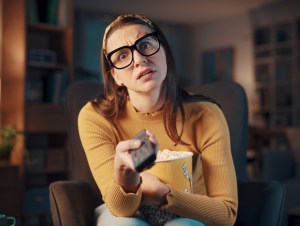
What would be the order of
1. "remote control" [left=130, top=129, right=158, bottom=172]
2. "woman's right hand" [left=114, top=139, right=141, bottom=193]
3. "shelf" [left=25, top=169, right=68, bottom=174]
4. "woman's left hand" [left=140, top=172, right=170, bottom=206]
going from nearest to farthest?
"remote control" [left=130, top=129, right=158, bottom=172] → "woman's right hand" [left=114, top=139, right=141, bottom=193] → "woman's left hand" [left=140, top=172, right=170, bottom=206] → "shelf" [left=25, top=169, right=68, bottom=174]

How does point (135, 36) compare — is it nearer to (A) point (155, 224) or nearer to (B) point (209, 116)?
(B) point (209, 116)

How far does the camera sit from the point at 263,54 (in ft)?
26.2

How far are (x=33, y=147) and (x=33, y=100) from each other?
44cm

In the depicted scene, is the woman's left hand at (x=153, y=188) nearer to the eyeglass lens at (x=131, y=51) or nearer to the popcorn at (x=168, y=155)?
the popcorn at (x=168, y=155)

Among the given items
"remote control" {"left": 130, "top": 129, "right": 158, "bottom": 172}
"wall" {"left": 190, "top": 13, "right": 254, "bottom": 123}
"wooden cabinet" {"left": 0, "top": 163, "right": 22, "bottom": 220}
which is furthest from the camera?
"wall" {"left": 190, "top": 13, "right": 254, "bottom": 123}

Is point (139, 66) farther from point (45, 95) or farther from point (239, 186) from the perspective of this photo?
point (45, 95)

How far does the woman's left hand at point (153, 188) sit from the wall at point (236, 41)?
23.9 ft

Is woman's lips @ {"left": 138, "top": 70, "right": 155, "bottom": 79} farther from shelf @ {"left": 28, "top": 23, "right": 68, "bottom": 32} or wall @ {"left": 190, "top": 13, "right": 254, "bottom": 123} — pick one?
wall @ {"left": 190, "top": 13, "right": 254, "bottom": 123}

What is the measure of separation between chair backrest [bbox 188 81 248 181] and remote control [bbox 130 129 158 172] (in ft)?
3.36

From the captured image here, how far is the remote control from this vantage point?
95 centimetres

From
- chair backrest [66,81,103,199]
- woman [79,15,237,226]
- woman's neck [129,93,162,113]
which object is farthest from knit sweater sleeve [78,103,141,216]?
chair backrest [66,81,103,199]

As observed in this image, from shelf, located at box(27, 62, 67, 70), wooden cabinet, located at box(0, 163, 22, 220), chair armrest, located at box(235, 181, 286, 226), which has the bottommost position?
wooden cabinet, located at box(0, 163, 22, 220)

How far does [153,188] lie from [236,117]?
0.84 metres

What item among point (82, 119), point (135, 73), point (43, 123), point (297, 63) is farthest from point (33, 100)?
point (297, 63)
